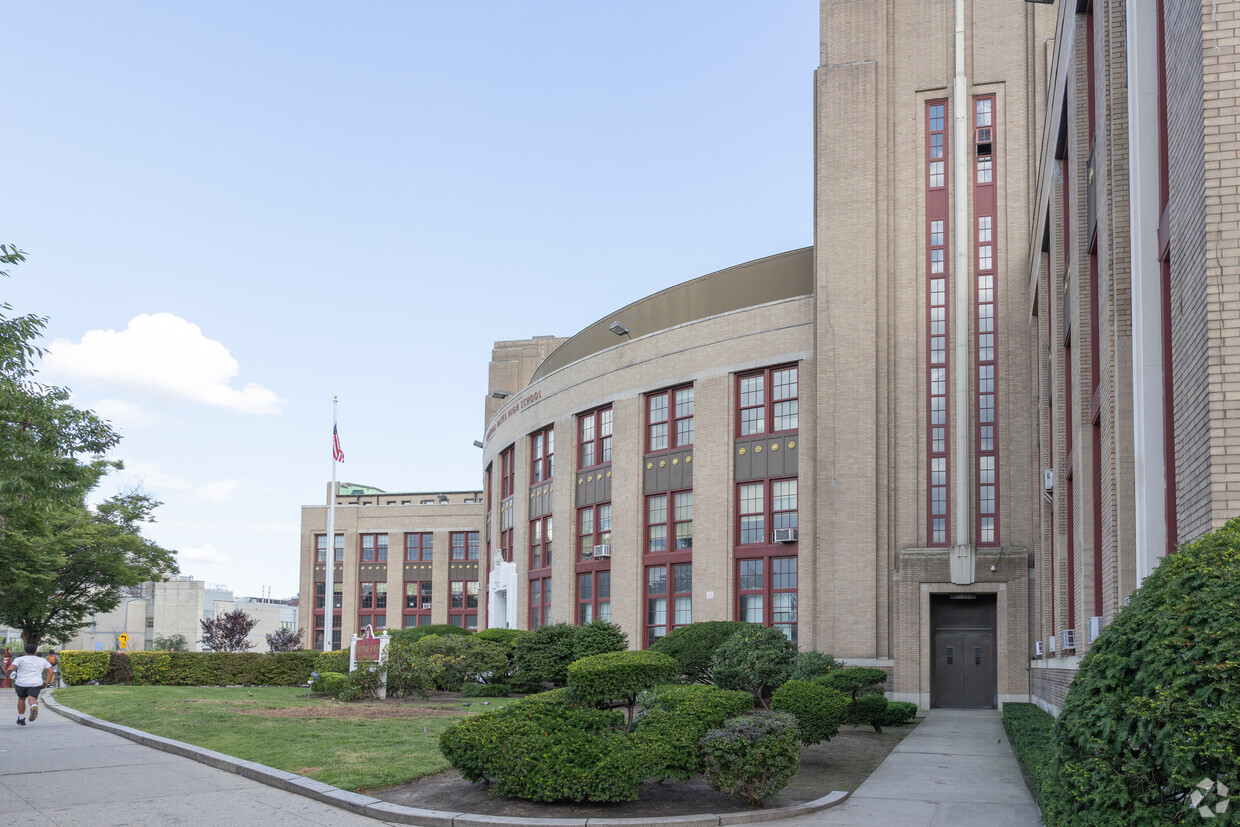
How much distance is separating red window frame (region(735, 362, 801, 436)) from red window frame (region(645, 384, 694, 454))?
2.17m

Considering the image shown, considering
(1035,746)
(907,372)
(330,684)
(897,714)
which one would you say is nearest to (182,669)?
(330,684)

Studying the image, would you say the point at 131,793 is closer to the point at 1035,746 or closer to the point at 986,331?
the point at 1035,746

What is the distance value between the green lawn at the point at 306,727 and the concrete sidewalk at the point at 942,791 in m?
5.29

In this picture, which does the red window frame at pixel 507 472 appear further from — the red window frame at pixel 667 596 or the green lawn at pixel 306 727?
the green lawn at pixel 306 727

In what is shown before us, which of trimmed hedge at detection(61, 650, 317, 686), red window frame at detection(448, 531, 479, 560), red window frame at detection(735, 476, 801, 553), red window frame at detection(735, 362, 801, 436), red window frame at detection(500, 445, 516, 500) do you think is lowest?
trimmed hedge at detection(61, 650, 317, 686)

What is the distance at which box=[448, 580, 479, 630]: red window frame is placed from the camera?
6769 centimetres

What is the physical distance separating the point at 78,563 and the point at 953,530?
34.1 m

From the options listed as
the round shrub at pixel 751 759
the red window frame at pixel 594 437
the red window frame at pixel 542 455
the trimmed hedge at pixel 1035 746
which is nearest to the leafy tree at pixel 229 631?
the red window frame at pixel 542 455

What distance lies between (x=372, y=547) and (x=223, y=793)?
198 feet

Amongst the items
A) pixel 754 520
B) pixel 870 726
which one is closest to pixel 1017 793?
pixel 870 726

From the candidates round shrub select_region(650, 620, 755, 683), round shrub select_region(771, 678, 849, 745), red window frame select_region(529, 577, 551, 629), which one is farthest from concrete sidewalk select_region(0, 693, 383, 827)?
red window frame select_region(529, 577, 551, 629)

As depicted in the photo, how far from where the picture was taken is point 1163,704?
5797mm

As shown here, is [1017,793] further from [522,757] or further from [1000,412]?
[1000,412]

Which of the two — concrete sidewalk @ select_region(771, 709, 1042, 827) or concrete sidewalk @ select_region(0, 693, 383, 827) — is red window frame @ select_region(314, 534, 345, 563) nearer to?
concrete sidewalk @ select_region(0, 693, 383, 827)
